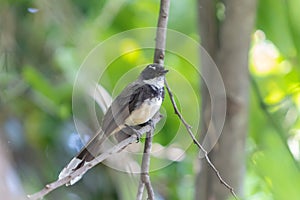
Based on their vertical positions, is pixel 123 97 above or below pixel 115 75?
below

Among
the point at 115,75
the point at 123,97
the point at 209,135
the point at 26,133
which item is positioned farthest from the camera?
the point at 26,133

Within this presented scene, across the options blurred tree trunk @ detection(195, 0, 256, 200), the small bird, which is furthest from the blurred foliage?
the small bird

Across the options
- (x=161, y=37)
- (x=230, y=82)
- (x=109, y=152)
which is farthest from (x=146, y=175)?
(x=230, y=82)

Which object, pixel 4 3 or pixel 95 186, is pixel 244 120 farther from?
pixel 4 3

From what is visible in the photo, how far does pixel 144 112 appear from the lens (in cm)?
89

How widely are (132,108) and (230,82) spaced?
0.92ft

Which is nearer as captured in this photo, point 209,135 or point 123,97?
point 123,97

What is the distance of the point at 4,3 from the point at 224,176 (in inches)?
23.7

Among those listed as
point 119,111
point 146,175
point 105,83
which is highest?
point 105,83

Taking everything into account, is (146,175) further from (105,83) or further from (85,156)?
(105,83)

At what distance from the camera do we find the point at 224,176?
112 cm

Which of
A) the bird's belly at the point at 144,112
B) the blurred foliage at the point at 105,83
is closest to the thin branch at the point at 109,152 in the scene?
the bird's belly at the point at 144,112

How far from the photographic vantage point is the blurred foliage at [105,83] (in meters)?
1.18

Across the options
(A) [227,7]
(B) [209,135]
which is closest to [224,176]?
(B) [209,135]
